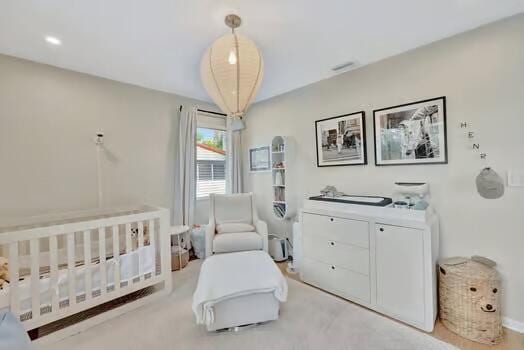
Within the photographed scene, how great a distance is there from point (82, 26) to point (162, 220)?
1.75 metres

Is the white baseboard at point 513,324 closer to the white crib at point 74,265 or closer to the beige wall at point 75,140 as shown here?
the white crib at point 74,265

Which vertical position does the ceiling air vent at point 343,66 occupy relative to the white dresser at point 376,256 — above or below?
above

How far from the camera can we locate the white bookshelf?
316 cm

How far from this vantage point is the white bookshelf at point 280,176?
124 inches

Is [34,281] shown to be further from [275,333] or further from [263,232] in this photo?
[263,232]

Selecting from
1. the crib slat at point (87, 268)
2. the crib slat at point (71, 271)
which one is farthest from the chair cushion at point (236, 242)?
the crib slat at point (71, 271)

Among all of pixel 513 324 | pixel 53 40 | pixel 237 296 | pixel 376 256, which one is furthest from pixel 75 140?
pixel 513 324

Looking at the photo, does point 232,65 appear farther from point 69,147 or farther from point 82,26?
point 69,147

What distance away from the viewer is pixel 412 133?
219 cm

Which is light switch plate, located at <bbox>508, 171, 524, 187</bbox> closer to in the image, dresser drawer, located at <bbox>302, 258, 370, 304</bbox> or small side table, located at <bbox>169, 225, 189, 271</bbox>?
dresser drawer, located at <bbox>302, 258, 370, 304</bbox>

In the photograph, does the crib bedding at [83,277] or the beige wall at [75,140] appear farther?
the beige wall at [75,140]

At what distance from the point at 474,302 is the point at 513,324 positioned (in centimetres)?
45

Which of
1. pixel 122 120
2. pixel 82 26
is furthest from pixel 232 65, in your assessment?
pixel 122 120

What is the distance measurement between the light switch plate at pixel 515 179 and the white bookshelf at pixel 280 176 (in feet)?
6.78
